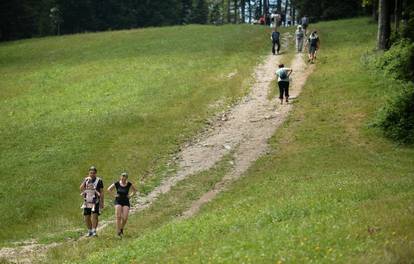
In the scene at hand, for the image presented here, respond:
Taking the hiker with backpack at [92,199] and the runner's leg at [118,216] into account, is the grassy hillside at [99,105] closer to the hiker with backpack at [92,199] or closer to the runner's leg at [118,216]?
the hiker with backpack at [92,199]

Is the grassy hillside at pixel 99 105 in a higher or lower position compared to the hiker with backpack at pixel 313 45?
lower

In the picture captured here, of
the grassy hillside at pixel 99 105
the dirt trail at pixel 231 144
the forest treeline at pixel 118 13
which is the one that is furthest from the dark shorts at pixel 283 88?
the forest treeline at pixel 118 13

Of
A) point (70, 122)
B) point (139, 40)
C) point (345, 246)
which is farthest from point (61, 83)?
point (345, 246)

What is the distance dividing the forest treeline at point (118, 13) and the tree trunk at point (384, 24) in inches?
1221

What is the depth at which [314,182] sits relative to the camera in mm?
24078

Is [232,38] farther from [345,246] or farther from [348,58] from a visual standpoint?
[345,246]

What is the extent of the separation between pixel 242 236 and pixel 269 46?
4397 centimetres

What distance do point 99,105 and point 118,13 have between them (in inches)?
3011

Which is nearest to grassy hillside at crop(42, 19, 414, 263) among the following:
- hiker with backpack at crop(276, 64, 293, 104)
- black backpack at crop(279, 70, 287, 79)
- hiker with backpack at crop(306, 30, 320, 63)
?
hiker with backpack at crop(276, 64, 293, 104)

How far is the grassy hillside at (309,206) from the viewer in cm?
1418

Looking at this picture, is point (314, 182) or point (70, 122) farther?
point (70, 122)

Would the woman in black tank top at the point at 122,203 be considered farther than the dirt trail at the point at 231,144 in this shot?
No

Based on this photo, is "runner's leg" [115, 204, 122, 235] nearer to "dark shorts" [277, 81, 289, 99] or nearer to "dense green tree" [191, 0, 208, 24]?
"dark shorts" [277, 81, 289, 99]

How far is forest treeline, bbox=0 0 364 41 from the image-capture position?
83.9 meters
